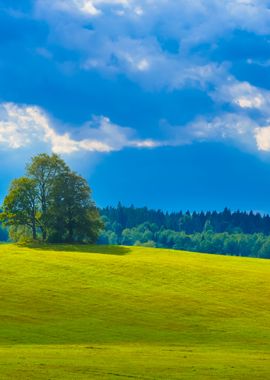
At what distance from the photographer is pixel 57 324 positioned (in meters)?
51.0

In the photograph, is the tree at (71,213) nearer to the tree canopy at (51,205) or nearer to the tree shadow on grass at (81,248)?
the tree canopy at (51,205)

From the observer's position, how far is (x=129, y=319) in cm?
5428

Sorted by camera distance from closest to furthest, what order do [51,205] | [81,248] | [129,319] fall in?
[129,319] → [81,248] → [51,205]

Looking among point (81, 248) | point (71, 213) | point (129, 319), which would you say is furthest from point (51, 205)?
point (129, 319)

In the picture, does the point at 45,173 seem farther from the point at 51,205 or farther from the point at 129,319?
the point at 129,319

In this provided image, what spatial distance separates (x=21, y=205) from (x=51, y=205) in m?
6.33

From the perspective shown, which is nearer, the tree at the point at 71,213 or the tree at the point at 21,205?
the tree at the point at 71,213

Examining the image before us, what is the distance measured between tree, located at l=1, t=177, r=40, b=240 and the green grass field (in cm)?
3686

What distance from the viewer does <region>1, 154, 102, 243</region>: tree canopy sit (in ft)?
413

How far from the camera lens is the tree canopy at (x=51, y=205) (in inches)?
4958

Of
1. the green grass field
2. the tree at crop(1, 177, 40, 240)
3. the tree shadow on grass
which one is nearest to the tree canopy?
A: the tree at crop(1, 177, 40, 240)

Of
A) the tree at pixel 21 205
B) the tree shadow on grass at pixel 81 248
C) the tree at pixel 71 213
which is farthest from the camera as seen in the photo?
the tree at pixel 21 205

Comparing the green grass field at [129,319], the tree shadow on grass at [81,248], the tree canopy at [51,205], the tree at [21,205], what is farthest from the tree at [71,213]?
the green grass field at [129,319]

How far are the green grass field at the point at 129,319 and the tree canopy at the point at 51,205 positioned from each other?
3434 centimetres
